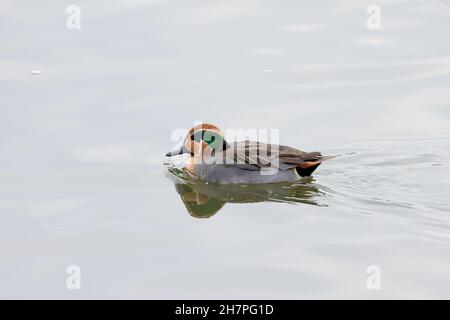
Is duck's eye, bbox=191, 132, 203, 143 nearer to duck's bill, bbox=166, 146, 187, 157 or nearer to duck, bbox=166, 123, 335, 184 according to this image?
duck, bbox=166, 123, 335, 184

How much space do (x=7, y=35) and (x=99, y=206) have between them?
514 centimetres

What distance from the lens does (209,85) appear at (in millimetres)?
13906

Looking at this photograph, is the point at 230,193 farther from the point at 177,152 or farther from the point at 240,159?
the point at 177,152

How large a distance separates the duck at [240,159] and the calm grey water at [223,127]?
0.30 metres

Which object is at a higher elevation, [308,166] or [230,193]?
[308,166]

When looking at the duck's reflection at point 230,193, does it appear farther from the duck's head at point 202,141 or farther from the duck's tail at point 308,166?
the duck's head at point 202,141

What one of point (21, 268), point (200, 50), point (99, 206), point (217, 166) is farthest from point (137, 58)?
point (21, 268)

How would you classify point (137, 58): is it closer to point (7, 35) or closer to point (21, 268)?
point (7, 35)

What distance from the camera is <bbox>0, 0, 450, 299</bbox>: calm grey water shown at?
30.6ft

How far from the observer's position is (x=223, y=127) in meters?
13.0

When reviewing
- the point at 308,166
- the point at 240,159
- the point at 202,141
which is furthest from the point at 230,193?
the point at 308,166

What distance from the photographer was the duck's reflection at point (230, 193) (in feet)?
36.9

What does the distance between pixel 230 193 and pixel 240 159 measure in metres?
0.48

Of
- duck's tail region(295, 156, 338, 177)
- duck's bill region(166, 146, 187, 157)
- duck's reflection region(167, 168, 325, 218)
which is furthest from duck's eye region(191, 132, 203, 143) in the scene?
duck's tail region(295, 156, 338, 177)
